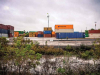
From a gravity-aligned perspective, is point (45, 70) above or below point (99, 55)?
below

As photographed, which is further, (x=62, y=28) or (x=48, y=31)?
(x=48, y=31)

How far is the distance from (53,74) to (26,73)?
1.23m

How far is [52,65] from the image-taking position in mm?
3957

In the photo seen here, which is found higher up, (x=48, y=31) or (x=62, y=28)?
(x=62, y=28)

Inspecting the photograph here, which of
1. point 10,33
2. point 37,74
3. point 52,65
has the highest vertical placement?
point 10,33

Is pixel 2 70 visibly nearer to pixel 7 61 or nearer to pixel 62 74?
pixel 7 61

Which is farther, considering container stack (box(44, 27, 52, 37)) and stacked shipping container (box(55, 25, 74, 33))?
container stack (box(44, 27, 52, 37))

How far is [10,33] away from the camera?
132 feet

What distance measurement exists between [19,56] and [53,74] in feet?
5.69

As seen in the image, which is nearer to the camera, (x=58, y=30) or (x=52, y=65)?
(x=52, y=65)

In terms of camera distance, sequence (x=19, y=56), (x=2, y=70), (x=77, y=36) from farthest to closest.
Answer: (x=77, y=36), (x=2, y=70), (x=19, y=56)

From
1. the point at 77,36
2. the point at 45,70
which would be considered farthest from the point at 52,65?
the point at 77,36

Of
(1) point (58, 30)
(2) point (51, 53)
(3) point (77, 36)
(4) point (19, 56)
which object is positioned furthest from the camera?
(1) point (58, 30)

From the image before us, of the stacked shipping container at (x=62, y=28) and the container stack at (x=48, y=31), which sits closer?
the stacked shipping container at (x=62, y=28)
